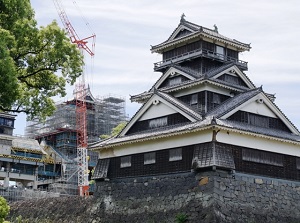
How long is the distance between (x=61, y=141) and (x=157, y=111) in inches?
2352

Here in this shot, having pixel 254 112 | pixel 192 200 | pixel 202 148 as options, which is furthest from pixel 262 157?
pixel 192 200

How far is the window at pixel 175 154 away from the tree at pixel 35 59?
11.8 metres

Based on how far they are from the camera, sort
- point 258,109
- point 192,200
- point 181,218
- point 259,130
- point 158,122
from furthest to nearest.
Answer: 1. point 158,122
2. point 258,109
3. point 259,130
4. point 192,200
5. point 181,218

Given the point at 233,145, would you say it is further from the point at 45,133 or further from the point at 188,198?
the point at 45,133

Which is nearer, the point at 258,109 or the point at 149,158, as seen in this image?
the point at 149,158

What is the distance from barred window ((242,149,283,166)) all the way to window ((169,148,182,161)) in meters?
4.37

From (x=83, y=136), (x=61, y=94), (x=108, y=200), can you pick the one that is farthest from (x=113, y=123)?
(x=61, y=94)

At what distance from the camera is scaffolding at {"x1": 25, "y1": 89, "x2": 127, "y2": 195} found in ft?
303

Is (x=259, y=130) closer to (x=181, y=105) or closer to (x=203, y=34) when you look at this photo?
(x=181, y=105)

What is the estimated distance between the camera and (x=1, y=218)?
815 inches

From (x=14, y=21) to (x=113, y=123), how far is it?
77.2 meters

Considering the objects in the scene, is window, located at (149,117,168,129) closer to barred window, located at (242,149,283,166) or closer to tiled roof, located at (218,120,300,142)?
tiled roof, located at (218,120,300,142)

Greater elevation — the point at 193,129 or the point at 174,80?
the point at 174,80

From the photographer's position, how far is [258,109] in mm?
38375
